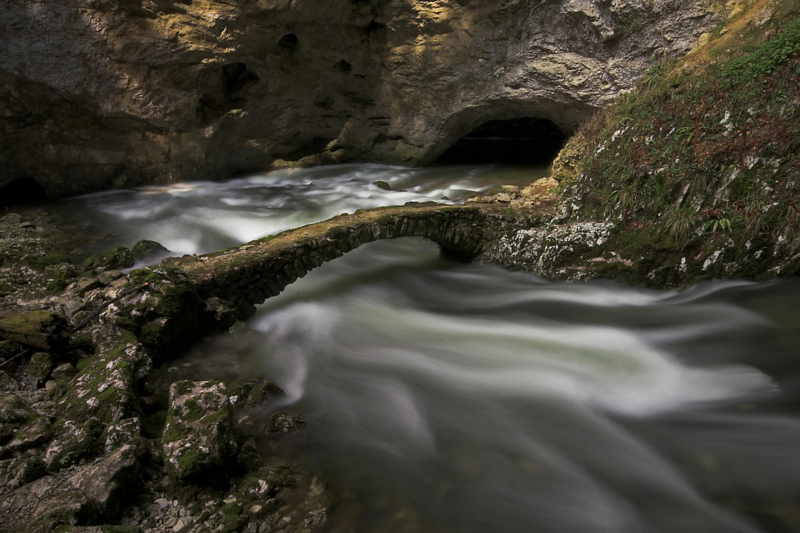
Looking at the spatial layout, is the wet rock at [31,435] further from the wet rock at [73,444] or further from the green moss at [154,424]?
the green moss at [154,424]

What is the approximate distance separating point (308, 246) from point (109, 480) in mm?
3337

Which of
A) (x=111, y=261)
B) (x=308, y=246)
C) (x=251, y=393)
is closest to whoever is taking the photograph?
(x=251, y=393)

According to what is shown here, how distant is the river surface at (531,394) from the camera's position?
3.20m

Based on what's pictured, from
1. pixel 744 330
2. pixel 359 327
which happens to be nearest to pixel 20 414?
pixel 359 327

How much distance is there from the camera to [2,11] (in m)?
8.40

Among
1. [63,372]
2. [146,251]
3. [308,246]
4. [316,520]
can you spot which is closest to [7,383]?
[63,372]

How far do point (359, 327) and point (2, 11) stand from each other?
28.3ft

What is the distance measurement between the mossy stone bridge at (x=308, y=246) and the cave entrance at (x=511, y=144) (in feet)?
21.9

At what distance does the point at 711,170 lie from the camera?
19.1 ft

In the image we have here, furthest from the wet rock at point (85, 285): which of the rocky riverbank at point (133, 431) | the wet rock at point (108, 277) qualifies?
the rocky riverbank at point (133, 431)

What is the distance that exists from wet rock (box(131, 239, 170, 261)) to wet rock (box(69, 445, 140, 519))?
4.40m

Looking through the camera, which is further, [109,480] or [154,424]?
[154,424]

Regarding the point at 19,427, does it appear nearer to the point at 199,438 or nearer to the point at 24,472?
the point at 24,472

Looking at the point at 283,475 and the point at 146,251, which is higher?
the point at 146,251
